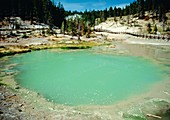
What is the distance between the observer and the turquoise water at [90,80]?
27.0 meters

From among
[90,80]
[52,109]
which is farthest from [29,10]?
[52,109]

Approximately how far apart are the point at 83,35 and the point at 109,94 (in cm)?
8685

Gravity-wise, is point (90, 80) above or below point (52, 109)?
below

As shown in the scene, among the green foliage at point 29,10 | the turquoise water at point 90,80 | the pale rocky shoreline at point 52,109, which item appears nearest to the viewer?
the pale rocky shoreline at point 52,109

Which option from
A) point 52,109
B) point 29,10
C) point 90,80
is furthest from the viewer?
point 29,10

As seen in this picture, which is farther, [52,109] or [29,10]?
[29,10]

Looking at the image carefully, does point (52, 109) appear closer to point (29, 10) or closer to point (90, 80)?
point (90, 80)

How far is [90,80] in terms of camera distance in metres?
34.9

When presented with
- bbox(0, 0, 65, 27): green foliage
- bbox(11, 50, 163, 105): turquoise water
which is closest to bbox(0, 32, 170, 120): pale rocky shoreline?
bbox(11, 50, 163, 105): turquoise water

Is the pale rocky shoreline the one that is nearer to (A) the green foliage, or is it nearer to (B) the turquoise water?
(B) the turquoise water

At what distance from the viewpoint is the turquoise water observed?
88.5 feet

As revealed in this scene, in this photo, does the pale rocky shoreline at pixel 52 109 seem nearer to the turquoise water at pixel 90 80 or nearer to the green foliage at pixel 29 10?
the turquoise water at pixel 90 80

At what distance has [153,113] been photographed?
68.5 feet

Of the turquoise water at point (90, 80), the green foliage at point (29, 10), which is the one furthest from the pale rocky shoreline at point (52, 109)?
the green foliage at point (29, 10)
